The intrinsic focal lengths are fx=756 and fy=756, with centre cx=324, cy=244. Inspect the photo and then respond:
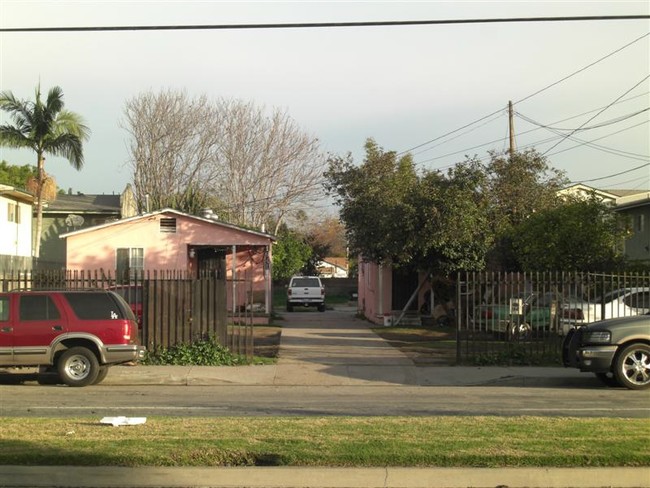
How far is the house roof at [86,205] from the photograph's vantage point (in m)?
40.5

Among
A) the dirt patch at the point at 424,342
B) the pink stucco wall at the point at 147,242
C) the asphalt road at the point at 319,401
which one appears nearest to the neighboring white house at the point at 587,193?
the dirt patch at the point at 424,342

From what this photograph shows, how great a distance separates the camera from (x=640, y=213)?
36562 mm

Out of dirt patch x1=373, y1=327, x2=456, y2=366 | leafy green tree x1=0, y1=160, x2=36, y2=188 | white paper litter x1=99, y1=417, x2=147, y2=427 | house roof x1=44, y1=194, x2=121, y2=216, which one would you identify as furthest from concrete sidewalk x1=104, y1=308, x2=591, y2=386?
leafy green tree x1=0, y1=160, x2=36, y2=188

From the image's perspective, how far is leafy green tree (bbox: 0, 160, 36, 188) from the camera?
53422mm

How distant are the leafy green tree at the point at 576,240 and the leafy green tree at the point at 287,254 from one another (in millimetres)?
32234

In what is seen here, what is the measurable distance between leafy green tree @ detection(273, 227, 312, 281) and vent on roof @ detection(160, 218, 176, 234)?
24155mm

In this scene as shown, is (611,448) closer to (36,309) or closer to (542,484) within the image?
(542,484)

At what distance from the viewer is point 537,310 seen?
18500 millimetres

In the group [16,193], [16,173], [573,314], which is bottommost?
[573,314]

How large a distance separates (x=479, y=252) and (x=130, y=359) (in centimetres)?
1328

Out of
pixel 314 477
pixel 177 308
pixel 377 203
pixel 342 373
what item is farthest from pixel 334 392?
pixel 377 203

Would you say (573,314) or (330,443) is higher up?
(573,314)

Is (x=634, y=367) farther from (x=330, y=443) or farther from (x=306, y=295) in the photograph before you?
(x=306, y=295)

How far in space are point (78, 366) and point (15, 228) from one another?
23.4m
